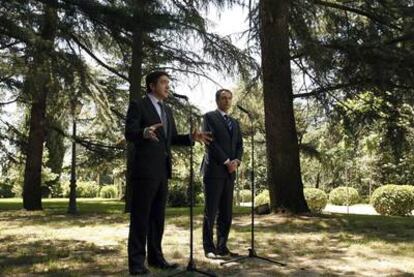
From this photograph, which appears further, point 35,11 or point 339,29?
point 339,29

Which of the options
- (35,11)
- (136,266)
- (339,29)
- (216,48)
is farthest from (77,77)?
(339,29)

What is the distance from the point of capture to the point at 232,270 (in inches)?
179

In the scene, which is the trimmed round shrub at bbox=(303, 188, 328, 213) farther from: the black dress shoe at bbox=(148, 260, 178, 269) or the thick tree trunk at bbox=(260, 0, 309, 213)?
the black dress shoe at bbox=(148, 260, 178, 269)

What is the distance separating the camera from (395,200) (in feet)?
52.5

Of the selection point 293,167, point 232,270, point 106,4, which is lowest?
point 232,270

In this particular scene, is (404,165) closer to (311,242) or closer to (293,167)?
(293,167)

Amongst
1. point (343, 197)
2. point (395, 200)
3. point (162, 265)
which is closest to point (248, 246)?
point (162, 265)

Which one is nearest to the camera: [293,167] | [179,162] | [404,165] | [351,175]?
[293,167]

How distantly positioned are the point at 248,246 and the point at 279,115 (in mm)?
3728

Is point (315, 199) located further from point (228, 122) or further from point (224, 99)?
point (224, 99)

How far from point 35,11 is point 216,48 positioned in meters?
4.54

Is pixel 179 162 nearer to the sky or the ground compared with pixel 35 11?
nearer to the ground

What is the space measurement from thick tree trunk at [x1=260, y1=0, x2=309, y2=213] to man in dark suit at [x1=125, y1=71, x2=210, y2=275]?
4819 millimetres

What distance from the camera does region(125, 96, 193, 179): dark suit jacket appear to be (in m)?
4.26
